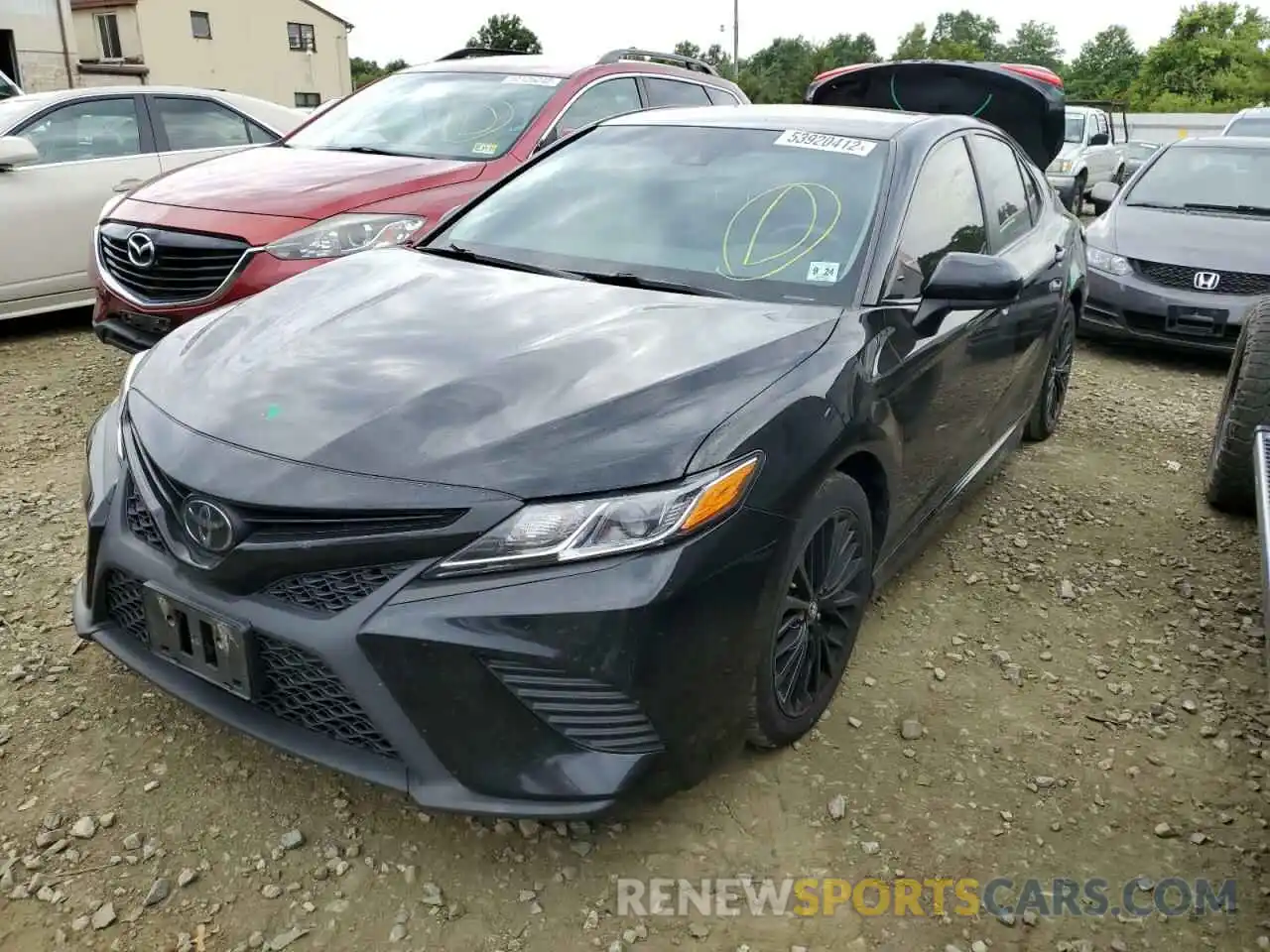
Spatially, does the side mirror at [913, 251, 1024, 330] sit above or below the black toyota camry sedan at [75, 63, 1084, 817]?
above

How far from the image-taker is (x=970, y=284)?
270 cm

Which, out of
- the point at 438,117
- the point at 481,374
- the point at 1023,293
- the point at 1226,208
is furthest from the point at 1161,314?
the point at 481,374

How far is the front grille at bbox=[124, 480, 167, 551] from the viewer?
6.97 feet

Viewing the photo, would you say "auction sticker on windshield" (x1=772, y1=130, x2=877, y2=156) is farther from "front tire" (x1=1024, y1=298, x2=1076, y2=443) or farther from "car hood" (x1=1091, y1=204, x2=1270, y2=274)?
"car hood" (x1=1091, y1=204, x2=1270, y2=274)

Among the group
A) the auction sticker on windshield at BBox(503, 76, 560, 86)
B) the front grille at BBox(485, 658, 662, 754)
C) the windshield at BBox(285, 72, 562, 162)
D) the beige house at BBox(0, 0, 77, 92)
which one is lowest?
the front grille at BBox(485, 658, 662, 754)

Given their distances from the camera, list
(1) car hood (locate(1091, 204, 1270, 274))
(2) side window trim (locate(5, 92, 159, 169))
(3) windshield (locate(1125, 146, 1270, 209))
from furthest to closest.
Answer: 1. (3) windshield (locate(1125, 146, 1270, 209))
2. (1) car hood (locate(1091, 204, 1270, 274))
3. (2) side window trim (locate(5, 92, 159, 169))

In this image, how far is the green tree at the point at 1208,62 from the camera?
127 feet

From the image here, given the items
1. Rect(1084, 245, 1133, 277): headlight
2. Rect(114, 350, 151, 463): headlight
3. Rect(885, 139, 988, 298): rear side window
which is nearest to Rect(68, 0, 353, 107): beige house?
Rect(1084, 245, 1133, 277): headlight

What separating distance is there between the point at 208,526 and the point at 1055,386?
13.6 feet

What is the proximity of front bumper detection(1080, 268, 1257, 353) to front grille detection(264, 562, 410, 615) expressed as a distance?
17.4 ft

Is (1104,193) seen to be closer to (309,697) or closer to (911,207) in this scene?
(911,207)

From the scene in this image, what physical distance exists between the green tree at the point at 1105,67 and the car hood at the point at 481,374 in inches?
1908

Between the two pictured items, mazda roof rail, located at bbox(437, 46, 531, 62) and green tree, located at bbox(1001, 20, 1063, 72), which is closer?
mazda roof rail, located at bbox(437, 46, 531, 62)

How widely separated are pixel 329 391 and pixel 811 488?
107 centimetres
